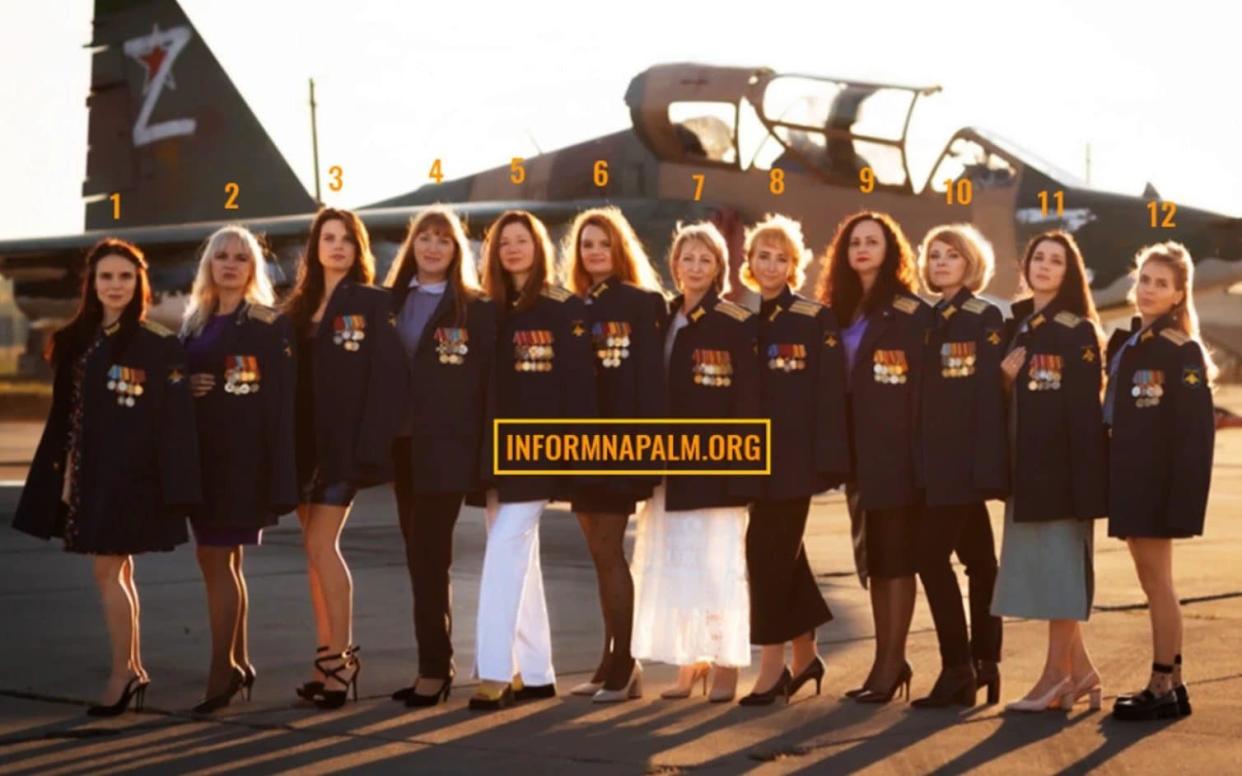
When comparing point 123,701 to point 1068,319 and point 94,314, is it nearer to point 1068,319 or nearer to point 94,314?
point 94,314

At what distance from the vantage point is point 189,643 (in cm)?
828

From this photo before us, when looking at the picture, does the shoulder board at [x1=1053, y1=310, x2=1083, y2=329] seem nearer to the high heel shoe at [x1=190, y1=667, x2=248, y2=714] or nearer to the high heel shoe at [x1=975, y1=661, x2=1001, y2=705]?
A: the high heel shoe at [x1=975, y1=661, x2=1001, y2=705]

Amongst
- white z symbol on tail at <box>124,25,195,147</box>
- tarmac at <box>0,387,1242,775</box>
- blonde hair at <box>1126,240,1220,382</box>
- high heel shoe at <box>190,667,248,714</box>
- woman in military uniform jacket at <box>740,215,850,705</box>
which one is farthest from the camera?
white z symbol on tail at <box>124,25,195,147</box>

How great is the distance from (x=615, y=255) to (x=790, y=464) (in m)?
0.99

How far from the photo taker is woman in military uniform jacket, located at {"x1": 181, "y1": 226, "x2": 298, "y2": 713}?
6766 mm

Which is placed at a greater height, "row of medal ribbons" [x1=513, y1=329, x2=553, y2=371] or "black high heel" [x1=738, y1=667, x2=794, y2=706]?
"row of medal ribbons" [x1=513, y1=329, x2=553, y2=371]

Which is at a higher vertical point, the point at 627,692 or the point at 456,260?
the point at 456,260

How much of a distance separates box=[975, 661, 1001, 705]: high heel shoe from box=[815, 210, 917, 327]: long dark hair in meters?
1.31

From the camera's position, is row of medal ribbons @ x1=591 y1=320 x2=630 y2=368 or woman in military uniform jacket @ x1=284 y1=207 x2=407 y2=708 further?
row of medal ribbons @ x1=591 y1=320 x2=630 y2=368

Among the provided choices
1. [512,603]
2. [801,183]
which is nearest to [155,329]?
[512,603]

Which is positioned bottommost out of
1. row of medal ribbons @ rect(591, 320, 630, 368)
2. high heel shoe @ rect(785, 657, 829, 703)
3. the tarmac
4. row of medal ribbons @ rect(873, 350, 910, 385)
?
the tarmac

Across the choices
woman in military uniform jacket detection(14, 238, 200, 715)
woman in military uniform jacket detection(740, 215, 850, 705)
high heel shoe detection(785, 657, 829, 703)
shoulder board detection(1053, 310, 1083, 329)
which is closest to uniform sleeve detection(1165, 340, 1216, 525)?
shoulder board detection(1053, 310, 1083, 329)

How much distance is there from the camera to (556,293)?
6.99m

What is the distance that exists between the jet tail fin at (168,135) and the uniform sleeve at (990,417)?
20356 millimetres
